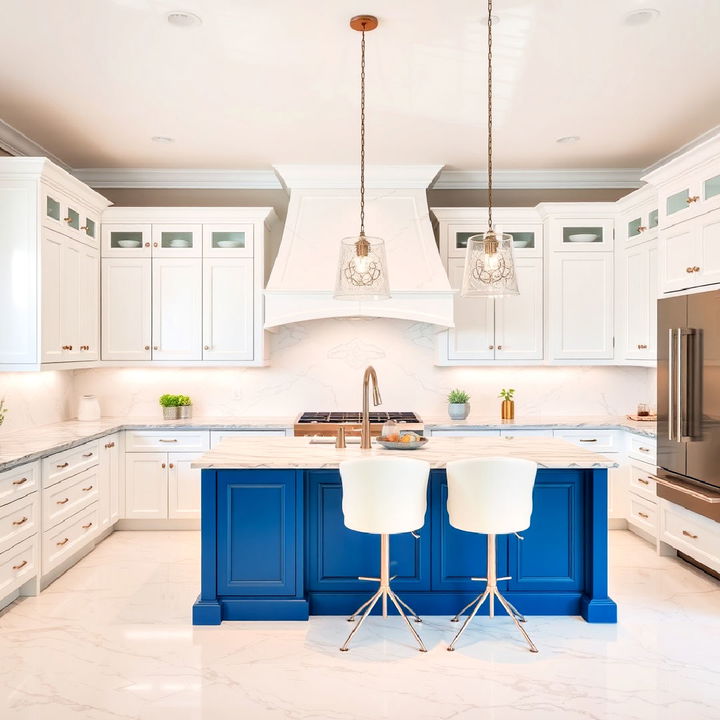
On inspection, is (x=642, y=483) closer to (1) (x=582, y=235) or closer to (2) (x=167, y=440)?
(1) (x=582, y=235)

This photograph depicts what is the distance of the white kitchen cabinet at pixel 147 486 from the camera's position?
4.80 meters

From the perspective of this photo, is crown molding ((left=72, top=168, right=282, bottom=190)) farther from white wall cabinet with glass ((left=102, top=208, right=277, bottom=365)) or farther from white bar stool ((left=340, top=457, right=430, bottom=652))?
white bar stool ((left=340, top=457, right=430, bottom=652))

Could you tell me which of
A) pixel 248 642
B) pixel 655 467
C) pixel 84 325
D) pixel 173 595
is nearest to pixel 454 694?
pixel 248 642

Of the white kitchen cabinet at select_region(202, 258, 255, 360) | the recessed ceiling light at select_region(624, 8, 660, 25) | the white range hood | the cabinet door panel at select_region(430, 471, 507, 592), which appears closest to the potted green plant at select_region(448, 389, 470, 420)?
the white range hood

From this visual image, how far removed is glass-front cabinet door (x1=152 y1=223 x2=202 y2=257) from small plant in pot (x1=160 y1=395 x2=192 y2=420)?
1.16m

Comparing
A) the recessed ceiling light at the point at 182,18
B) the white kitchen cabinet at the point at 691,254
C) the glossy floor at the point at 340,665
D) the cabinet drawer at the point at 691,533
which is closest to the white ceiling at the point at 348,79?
the recessed ceiling light at the point at 182,18

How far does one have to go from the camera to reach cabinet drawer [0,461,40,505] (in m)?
3.19

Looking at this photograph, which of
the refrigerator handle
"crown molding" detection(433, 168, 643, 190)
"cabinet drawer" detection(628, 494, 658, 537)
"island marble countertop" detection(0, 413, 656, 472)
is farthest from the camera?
"crown molding" detection(433, 168, 643, 190)

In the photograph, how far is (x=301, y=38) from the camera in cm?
305

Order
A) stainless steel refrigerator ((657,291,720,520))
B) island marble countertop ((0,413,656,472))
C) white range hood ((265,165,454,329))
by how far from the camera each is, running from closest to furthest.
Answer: stainless steel refrigerator ((657,291,720,520)) < island marble countertop ((0,413,656,472)) < white range hood ((265,165,454,329))

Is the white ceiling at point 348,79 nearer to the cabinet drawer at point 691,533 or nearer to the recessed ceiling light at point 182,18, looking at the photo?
the recessed ceiling light at point 182,18

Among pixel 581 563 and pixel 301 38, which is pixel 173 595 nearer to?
pixel 581 563

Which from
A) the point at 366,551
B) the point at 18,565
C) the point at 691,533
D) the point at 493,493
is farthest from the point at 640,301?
the point at 18,565

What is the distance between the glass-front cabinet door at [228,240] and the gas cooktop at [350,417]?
4.58 ft
